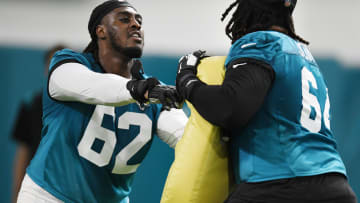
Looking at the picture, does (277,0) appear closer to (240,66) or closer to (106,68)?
(240,66)

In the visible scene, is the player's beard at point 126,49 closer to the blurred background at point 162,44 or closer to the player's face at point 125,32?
the player's face at point 125,32

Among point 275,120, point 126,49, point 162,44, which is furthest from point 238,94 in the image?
point 162,44

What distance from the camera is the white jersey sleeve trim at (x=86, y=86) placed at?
1992mm

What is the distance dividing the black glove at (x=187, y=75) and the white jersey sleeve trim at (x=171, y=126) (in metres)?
0.59

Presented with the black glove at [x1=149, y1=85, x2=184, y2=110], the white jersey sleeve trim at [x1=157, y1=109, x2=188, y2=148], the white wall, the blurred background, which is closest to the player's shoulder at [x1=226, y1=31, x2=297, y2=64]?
the black glove at [x1=149, y1=85, x2=184, y2=110]

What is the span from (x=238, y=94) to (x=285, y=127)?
0.70 ft

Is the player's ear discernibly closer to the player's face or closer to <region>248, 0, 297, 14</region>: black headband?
the player's face

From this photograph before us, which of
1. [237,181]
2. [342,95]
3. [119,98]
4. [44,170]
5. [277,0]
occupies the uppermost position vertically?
[277,0]

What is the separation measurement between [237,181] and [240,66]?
0.42 metres

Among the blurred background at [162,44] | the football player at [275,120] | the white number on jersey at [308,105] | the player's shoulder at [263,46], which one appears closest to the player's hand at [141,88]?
the football player at [275,120]

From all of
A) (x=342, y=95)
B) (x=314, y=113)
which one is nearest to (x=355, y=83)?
(x=342, y=95)

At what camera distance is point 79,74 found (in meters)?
2.11

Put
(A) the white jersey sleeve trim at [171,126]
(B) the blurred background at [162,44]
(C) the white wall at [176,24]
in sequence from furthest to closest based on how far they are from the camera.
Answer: (C) the white wall at [176,24] → (B) the blurred background at [162,44] → (A) the white jersey sleeve trim at [171,126]

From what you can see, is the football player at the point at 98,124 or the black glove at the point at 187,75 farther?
the football player at the point at 98,124
